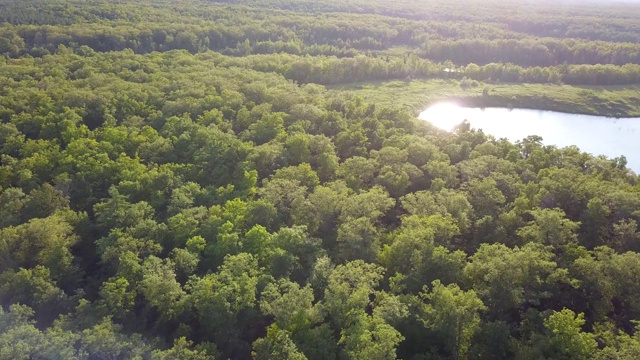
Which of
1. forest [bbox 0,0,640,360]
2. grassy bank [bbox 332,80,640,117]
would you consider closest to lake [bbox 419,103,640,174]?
grassy bank [bbox 332,80,640,117]

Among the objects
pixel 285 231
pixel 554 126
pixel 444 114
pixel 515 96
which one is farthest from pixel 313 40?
pixel 285 231

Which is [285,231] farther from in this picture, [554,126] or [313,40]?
[313,40]

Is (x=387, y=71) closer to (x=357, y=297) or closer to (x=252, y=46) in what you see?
(x=252, y=46)

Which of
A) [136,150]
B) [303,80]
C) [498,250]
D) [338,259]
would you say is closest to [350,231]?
[338,259]

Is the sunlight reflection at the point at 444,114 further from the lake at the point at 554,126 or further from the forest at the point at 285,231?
the forest at the point at 285,231

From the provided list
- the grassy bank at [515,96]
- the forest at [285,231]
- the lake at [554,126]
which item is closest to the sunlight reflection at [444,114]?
the lake at [554,126]

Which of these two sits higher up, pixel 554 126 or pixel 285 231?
pixel 285 231
